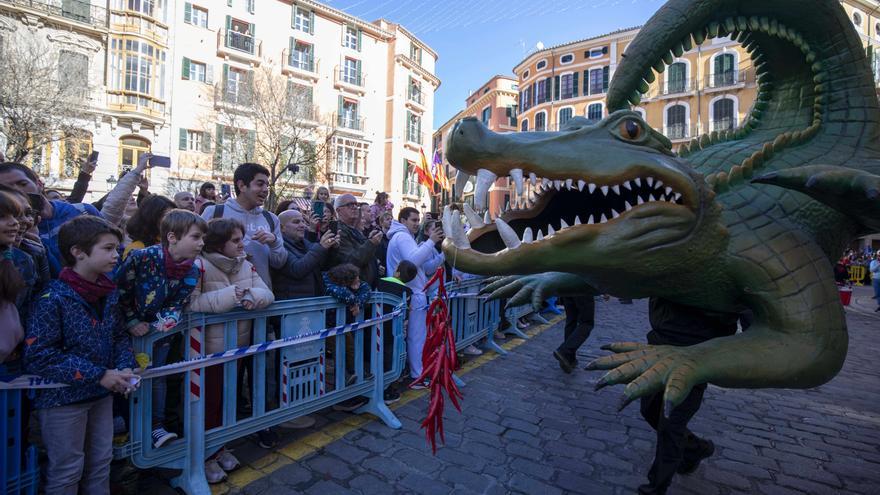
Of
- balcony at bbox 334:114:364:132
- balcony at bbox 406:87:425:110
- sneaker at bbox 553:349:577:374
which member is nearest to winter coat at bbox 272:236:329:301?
sneaker at bbox 553:349:577:374

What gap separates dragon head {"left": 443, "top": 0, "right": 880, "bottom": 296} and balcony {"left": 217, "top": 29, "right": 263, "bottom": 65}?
27358 millimetres

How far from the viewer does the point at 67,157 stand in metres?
17.5

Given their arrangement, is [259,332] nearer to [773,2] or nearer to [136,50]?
[773,2]

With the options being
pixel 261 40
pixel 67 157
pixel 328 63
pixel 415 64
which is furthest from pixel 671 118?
pixel 67 157

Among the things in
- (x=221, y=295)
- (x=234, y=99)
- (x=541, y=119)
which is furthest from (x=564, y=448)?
Result: (x=541, y=119)

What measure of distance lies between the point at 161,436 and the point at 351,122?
29.9 m

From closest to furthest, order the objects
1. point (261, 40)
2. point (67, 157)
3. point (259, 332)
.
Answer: point (259, 332) → point (67, 157) → point (261, 40)

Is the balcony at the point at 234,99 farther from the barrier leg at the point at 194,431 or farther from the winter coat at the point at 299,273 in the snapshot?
the barrier leg at the point at 194,431

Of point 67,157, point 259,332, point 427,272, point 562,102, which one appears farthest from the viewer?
point 562,102

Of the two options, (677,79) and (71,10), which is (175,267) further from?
(677,79)

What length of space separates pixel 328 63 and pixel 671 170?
31263 mm

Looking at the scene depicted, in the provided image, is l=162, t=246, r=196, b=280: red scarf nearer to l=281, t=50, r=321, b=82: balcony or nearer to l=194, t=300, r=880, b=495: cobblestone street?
l=194, t=300, r=880, b=495: cobblestone street

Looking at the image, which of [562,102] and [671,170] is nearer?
[671,170]

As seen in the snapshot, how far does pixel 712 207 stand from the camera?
2004 millimetres
